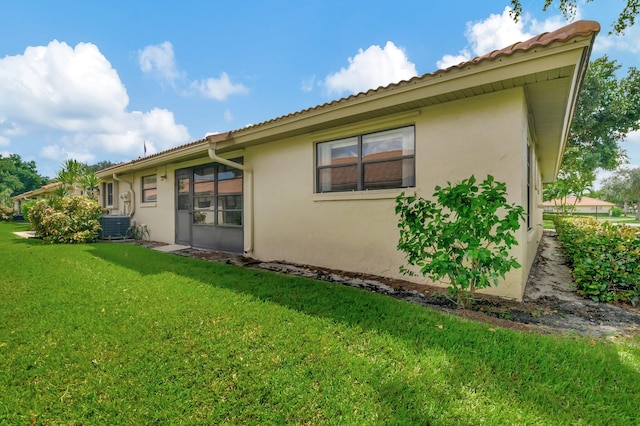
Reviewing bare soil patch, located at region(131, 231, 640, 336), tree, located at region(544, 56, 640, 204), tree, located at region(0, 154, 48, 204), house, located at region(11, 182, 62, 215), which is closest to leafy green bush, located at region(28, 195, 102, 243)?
house, located at region(11, 182, 62, 215)

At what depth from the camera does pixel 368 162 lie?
544 centimetres

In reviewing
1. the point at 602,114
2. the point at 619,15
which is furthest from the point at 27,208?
the point at 602,114

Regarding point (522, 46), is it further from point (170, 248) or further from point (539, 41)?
point (170, 248)

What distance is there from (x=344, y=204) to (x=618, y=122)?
84.8 feet

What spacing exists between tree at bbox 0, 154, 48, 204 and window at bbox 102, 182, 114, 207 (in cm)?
5602

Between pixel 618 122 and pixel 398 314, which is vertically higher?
pixel 618 122

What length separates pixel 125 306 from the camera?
3654mm

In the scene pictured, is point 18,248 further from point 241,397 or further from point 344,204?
point 241,397

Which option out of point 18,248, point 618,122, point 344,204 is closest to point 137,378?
point 344,204

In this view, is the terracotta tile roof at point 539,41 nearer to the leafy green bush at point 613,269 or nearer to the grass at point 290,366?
the grass at point 290,366

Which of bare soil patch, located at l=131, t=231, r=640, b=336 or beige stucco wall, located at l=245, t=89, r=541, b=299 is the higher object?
beige stucco wall, located at l=245, t=89, r=541, b=299

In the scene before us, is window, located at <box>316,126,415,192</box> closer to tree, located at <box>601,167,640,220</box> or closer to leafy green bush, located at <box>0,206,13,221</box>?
leafy green bush, located at <box>0,206,13,221</box>

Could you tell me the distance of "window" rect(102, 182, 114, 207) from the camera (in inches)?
551

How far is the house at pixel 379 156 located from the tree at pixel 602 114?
16574mm
